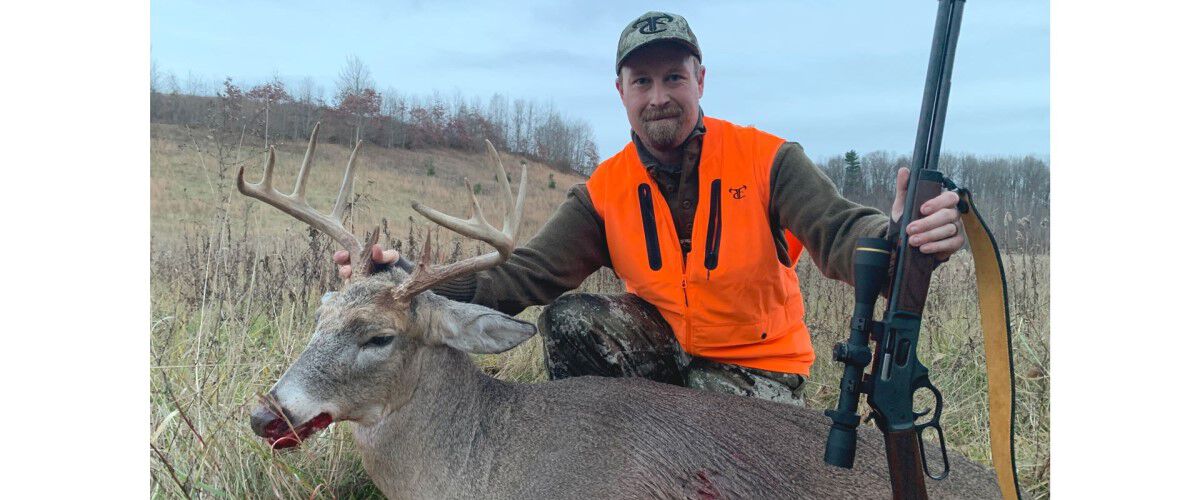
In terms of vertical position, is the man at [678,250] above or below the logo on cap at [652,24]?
below

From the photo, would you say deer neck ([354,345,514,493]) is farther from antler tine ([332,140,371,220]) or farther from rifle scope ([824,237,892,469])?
rifle scope ([824,237,892,469])

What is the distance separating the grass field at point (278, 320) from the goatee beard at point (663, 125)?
62cm

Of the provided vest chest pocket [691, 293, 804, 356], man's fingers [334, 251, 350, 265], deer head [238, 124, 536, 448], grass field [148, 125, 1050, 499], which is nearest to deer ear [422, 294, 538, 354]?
deer head [238, 124, 536, 448]

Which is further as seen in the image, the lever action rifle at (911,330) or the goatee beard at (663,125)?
the goatee beard at (663,125)

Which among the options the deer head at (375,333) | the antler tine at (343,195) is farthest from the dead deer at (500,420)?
the antler tine at (343,195)

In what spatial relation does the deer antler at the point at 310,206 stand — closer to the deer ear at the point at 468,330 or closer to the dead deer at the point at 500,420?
the dead deer at the point at 500,420

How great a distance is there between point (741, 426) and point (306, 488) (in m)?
1.55

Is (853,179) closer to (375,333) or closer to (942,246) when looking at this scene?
(942,246)

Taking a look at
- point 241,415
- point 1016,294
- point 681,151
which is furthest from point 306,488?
point 1016,294

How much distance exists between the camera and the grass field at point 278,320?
3.04 m

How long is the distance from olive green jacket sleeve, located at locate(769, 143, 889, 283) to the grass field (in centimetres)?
106

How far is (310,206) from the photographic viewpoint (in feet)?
9.81

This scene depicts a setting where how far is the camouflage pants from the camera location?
3461mm

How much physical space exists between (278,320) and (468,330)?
1799 millimetres
